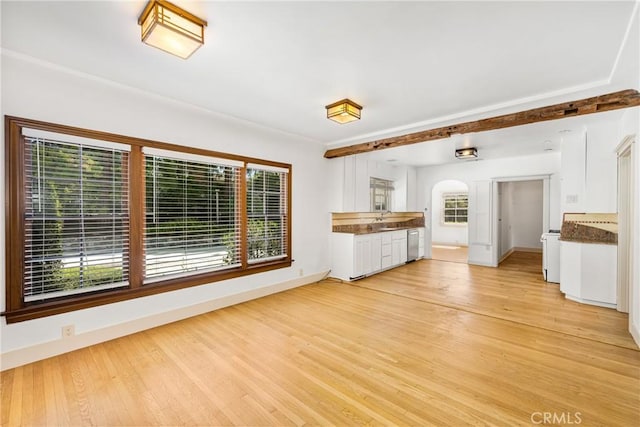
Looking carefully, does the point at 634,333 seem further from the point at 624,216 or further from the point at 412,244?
the point at 412,244

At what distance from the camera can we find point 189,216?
3684 mm

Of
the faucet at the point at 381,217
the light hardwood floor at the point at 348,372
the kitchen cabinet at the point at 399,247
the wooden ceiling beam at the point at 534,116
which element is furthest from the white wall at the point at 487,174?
the wooden ceiling beam at the point at 534,116

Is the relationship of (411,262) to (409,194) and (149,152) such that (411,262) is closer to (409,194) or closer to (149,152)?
(409,194)

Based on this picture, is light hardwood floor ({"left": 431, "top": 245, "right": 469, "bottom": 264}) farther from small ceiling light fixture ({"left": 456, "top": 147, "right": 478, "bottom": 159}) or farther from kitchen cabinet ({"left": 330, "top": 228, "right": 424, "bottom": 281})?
small ceiling light fixture ({"left": 456, "top": 147, "right": 478, "bottom": 159})

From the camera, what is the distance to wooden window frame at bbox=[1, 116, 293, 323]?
2.47 metres

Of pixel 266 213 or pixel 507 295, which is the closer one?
pixel 507 295

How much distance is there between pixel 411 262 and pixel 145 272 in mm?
6132

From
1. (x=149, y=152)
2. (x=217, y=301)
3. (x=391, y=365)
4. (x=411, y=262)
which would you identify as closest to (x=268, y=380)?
(x=391, y=365)

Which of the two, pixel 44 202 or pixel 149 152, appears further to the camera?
pixel 149 152

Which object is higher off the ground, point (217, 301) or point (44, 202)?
point (44, 202)

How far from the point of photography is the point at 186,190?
368cm

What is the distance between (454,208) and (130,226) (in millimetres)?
10336

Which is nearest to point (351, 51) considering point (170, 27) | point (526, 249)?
point (170, 27)

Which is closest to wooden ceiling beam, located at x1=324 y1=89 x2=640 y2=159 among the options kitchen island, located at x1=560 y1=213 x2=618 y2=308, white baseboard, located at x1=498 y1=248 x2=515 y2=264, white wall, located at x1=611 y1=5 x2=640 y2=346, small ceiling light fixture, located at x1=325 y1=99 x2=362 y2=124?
white wall, located at x1=611 y1=5 x2=640 y2=346
